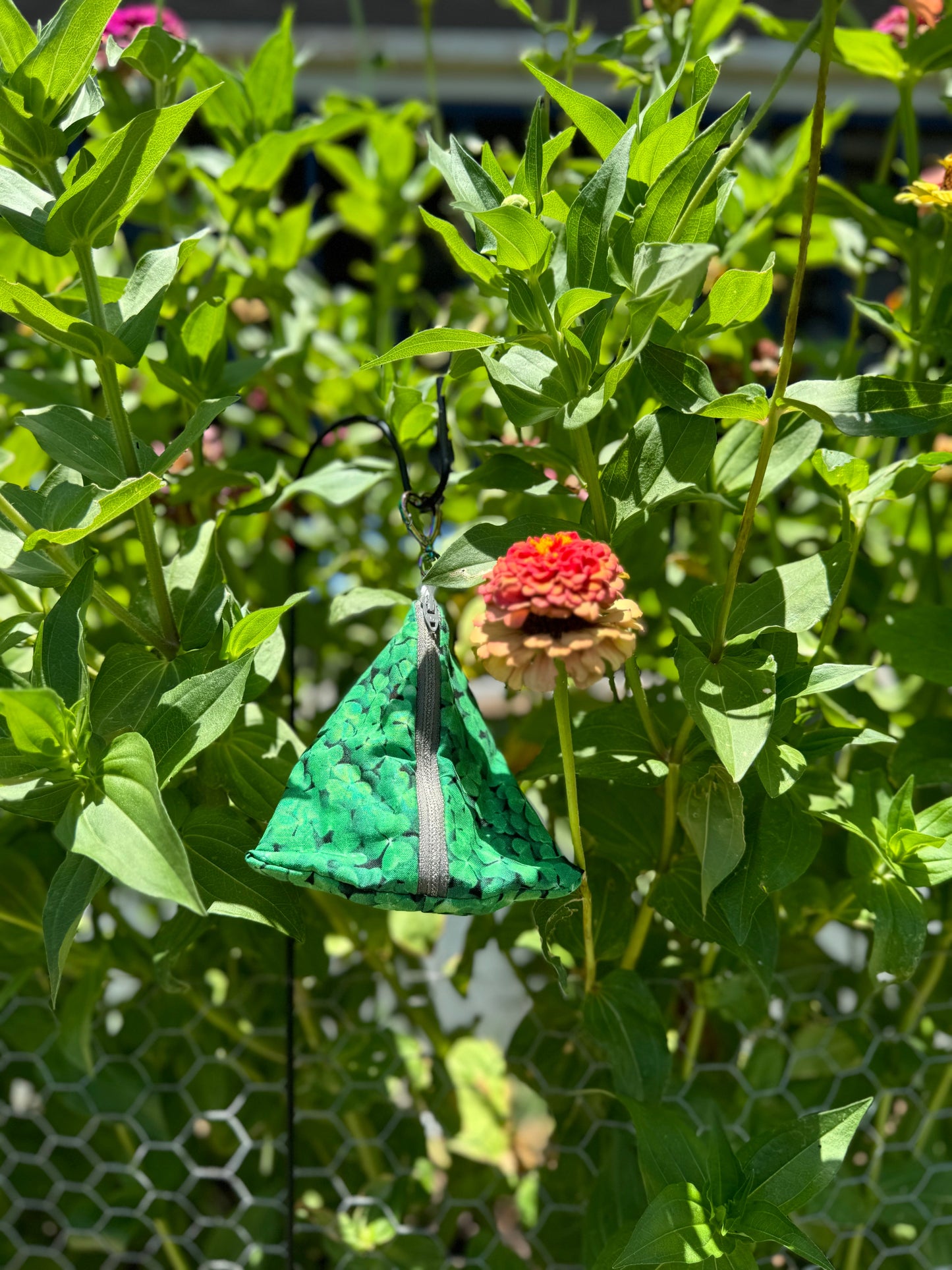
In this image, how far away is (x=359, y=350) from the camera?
3.23 ft

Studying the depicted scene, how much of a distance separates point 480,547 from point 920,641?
0.27 metres

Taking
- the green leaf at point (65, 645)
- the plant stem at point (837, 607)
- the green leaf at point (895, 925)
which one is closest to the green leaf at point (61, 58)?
the green leaf at point (65, 645)

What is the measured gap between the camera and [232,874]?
57 centimetres

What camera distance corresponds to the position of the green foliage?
0.53 m

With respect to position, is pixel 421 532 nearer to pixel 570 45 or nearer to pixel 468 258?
pixel 468 258

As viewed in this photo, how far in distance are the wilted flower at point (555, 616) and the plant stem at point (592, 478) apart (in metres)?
0.10

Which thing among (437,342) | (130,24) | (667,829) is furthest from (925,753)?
(130,24)

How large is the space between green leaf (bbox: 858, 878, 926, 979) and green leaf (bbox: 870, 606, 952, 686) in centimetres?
12

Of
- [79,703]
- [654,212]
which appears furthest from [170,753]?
[654,212]

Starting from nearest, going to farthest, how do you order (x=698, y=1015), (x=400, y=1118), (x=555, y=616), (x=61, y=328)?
(x=555, y=616), (x=61, y=328), (x=698, y=1015), (x=400, y=1118)

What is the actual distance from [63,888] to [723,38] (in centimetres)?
198

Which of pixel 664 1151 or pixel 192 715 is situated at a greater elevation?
pixel 192 715

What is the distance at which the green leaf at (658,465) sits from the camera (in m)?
0.56

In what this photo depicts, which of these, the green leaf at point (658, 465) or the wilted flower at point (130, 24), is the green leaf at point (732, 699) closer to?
the green leaf at point (658, 465)
